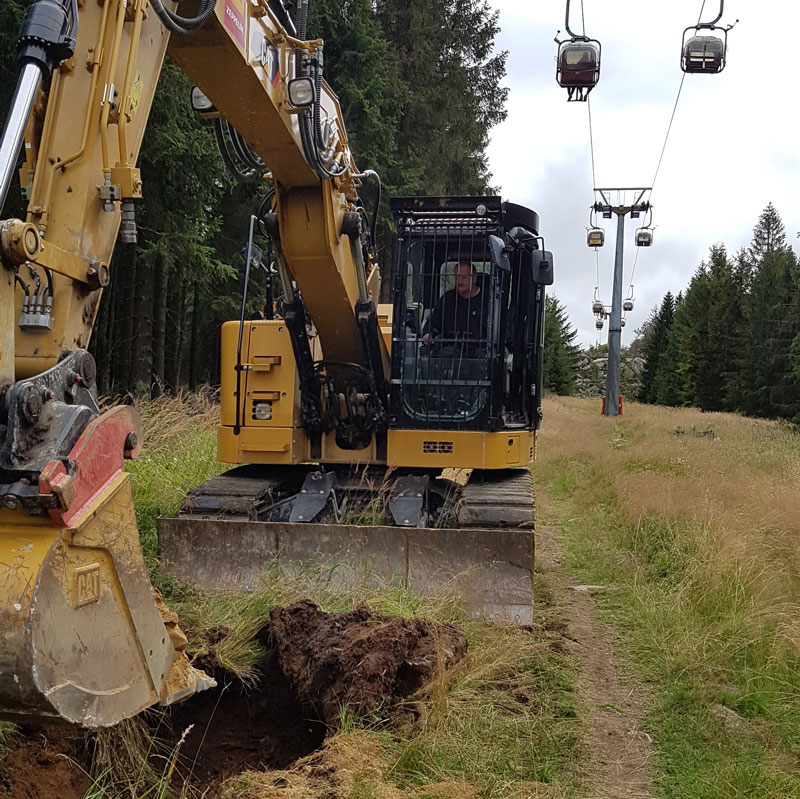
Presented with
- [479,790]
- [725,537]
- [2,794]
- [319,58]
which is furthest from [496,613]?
[319,58]

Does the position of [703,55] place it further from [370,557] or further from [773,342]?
[773,342]

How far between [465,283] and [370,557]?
2.36 metres

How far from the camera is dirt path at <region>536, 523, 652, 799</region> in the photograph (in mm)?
3615

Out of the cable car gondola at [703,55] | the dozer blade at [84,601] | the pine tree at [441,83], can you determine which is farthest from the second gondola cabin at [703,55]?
the pine tree at [441,83]

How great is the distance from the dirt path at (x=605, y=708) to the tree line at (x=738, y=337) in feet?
109

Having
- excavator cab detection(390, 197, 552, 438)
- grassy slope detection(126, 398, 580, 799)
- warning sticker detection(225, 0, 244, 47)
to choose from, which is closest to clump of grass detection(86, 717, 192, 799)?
grassy slope detection(126, 398, 580, 799)

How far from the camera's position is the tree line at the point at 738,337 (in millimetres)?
43688

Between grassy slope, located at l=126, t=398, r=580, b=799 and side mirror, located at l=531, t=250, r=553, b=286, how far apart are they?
234cm

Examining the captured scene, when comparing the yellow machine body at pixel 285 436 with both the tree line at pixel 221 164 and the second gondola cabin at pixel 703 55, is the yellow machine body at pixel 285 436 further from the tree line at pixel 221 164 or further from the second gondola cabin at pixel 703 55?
the tree line at pixel 221 164

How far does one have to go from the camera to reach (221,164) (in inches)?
500

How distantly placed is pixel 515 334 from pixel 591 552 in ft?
7.39

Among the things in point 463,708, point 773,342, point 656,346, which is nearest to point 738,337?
point 773,342

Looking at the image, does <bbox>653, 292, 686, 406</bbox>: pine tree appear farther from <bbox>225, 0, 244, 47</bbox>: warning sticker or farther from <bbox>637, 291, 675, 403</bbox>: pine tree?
<bbox>225, 0, 244, 47</bbox>: warning sticker

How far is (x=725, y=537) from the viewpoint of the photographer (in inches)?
263
